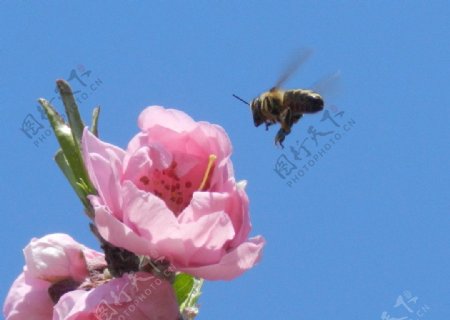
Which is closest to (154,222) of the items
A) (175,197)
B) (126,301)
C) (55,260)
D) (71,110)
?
(126,301)

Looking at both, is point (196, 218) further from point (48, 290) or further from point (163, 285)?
point (48, 290)

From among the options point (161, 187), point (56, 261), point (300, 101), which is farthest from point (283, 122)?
point (56, 261)

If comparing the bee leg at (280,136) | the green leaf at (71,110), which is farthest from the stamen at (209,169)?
the bee leg at (280,136)

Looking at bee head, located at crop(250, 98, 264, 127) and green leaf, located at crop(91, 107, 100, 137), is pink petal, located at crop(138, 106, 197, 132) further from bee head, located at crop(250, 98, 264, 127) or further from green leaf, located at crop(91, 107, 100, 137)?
bee head, located at crop(250, 98, 264, 127)

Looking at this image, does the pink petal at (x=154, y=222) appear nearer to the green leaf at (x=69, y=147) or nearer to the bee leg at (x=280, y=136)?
the green leaf at (x=69, y=147)

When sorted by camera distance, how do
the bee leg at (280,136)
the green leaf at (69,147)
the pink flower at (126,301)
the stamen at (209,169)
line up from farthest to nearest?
the bee leg at (280,136) → the green leaf at (69,147) → the stamen at (209,169) → the pink flower at (126,301)
